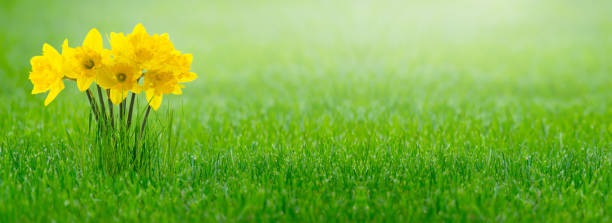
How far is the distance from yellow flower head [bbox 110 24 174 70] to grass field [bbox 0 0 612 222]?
1.74ft

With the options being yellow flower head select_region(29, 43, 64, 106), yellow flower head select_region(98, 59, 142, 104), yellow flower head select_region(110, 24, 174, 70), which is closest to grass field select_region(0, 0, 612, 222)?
yellow flower head select_region(29, 43, 64, 106)

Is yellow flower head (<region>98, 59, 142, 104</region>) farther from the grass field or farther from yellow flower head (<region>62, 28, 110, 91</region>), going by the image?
the grass field

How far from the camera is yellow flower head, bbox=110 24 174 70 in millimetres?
3740

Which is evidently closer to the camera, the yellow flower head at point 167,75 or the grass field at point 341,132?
the grass field at point 341,132

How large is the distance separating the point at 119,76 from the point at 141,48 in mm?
243

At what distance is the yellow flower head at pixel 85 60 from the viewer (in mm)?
3744

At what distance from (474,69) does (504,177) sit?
773 cm


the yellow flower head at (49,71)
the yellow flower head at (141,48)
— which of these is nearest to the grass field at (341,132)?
the yellow flower head at (49,71)

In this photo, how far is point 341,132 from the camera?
5883mm

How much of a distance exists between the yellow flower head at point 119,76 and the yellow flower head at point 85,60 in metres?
0.06

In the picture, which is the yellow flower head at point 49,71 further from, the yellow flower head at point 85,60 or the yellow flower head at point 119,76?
the yellow flower head at point 119,76

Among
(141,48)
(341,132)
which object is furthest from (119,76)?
(341,132)

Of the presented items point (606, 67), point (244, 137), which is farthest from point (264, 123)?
point (606, 67)

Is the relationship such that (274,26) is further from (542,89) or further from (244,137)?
(244,137)
